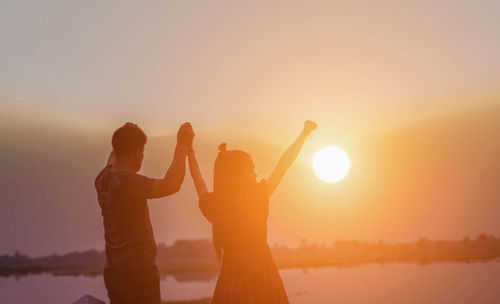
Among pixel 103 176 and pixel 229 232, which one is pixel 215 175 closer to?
pixel 229 232

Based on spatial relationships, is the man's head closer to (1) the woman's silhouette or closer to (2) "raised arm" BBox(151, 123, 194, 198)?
(2) "raised arm" BBox(151, 123, 194, 198)

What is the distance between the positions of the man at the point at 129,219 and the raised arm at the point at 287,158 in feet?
2.77

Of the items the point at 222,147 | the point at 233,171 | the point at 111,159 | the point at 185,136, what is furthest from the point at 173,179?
the point at 111,159

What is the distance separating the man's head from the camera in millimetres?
3695

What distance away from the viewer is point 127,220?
3629 millimetres

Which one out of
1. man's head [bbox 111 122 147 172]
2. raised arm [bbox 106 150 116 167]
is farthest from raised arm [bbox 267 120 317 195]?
raised arm [bbox 106 150 116 167]

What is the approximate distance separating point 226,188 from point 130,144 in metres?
0.95

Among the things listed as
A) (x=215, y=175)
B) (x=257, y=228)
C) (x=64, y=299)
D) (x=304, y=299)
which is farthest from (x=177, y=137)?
(x=64, y=299)

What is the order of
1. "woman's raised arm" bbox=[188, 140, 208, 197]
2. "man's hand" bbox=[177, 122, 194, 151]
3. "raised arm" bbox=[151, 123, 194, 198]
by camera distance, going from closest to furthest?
"raised arm" bbox=[151, 123, 194, 198] < "man's hand" bbox=[177, 122, 194, 151] < "woman's raised arm" bbox=[188, 140, 208, 197]

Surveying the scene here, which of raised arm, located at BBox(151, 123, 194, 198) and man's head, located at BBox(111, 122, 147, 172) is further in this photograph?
man's head, located at BBox(111, 122, 147, 172)

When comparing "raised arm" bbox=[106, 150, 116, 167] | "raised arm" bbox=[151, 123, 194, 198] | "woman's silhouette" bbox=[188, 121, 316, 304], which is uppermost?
"raised arm" bbox=[106, 150, 116, 167]

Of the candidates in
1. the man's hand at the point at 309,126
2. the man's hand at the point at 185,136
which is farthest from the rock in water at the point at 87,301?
the man's hand at the point at 309,126

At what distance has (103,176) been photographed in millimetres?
3752

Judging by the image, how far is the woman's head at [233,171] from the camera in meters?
3.74
